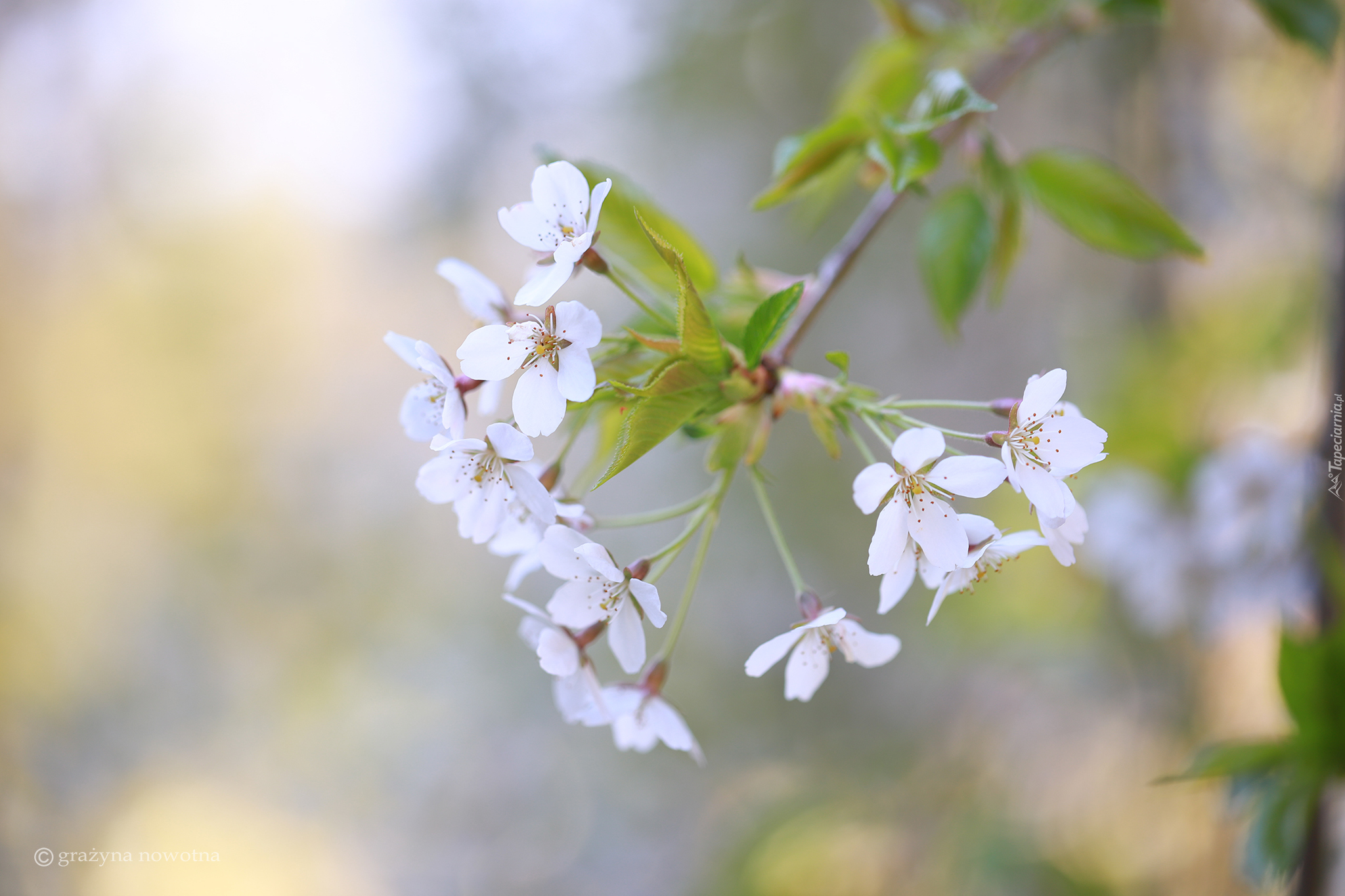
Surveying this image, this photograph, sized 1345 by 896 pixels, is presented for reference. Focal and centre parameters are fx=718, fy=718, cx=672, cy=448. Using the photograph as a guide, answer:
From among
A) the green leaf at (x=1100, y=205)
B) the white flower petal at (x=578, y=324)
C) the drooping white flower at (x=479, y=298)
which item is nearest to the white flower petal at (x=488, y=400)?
the drooping white flower at (x=479, y=298)

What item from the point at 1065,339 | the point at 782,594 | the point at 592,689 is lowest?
the point at 782,594

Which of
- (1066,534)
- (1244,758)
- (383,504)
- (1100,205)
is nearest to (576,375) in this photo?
(1066,534)

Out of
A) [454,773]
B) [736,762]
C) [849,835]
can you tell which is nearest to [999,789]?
[849,835]

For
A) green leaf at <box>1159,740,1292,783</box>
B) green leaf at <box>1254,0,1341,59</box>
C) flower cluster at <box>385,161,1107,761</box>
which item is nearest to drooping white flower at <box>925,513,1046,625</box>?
flower cluster at <box>385,161,1107,761</box>

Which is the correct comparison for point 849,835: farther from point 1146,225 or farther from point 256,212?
point 256,212

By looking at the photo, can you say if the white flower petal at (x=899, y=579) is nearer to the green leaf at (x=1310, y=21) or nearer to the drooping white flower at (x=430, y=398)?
the drooping white flower at (x=430, y=398)

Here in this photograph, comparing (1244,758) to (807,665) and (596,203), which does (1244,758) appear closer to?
(807,665)

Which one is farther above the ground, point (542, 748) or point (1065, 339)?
point (1065, 339)
